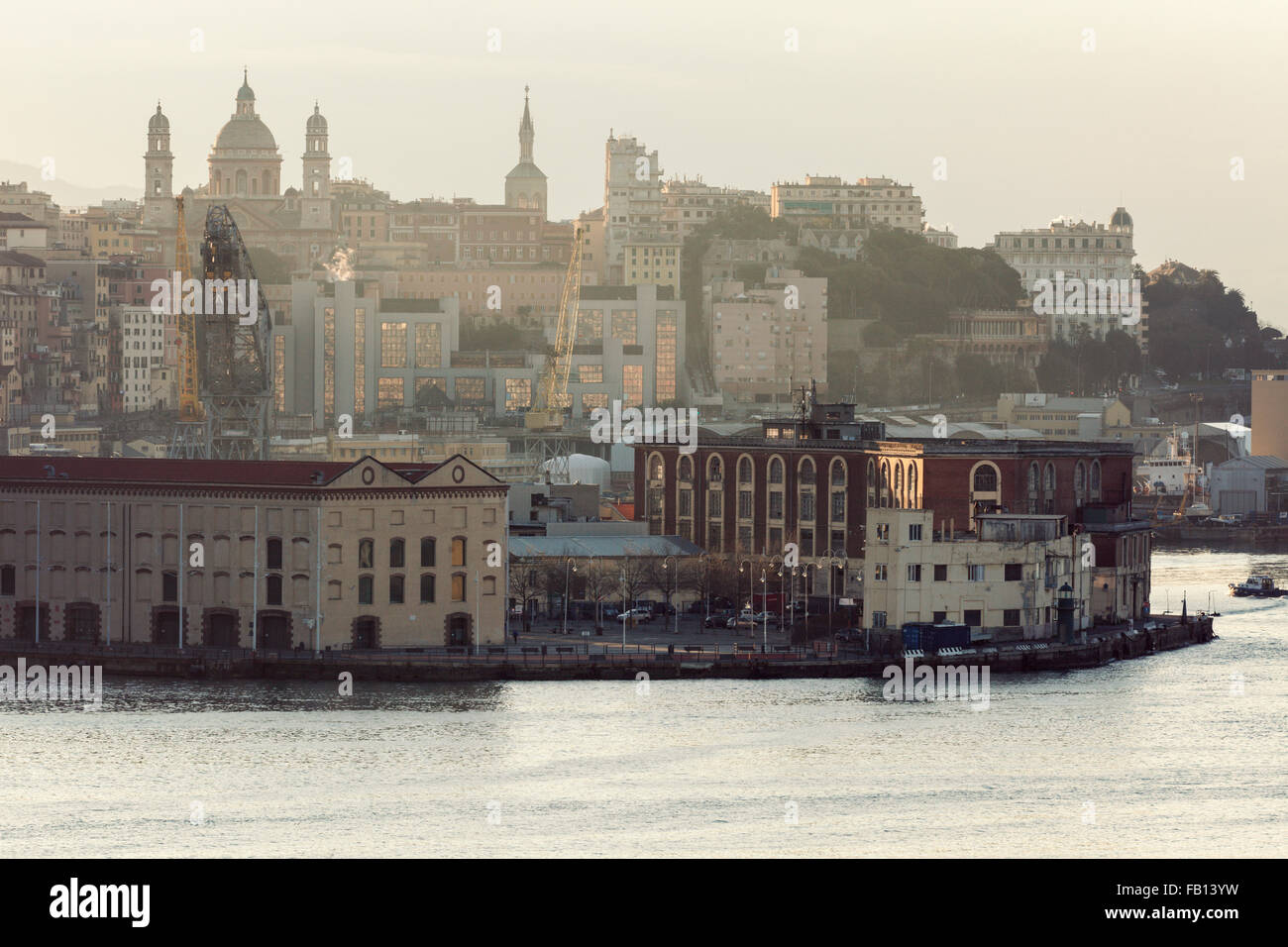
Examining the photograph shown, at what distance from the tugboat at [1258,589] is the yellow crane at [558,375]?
103 feet

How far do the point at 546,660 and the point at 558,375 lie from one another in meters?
58.1

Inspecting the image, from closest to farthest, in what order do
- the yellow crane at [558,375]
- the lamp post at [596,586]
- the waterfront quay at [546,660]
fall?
1. the waterfront quay at [546,660]
2. the lamp post at [596,586]
3. the yellow crane at [558,375]

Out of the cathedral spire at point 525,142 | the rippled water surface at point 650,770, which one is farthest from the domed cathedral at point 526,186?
the rippled water surface at point 650,770

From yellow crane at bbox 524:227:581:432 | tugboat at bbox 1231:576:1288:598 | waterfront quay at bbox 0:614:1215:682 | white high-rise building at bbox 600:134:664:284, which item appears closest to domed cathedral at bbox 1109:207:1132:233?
white high-rise building at bbox 600:134:664:284

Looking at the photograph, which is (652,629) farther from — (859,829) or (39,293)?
(39,293)

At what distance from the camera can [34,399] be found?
103 metres

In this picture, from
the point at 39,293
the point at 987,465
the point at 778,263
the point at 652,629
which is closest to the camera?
the point at 652,629

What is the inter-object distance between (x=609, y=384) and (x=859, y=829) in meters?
75.3

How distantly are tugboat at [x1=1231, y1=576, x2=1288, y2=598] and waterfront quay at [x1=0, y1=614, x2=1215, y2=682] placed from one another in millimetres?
16657

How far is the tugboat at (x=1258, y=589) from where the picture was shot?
183ft

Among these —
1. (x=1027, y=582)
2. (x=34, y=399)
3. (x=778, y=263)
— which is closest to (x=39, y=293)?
(x=34, y=399)

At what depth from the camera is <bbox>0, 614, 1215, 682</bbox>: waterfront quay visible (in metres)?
36.7

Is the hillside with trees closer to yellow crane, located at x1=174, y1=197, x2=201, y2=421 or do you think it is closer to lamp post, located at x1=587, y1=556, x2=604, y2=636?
yellow crane, located at x1=174, y1=197, x2=201, y2=421

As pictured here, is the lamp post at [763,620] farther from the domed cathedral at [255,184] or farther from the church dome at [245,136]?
the church dome at [245,136]
